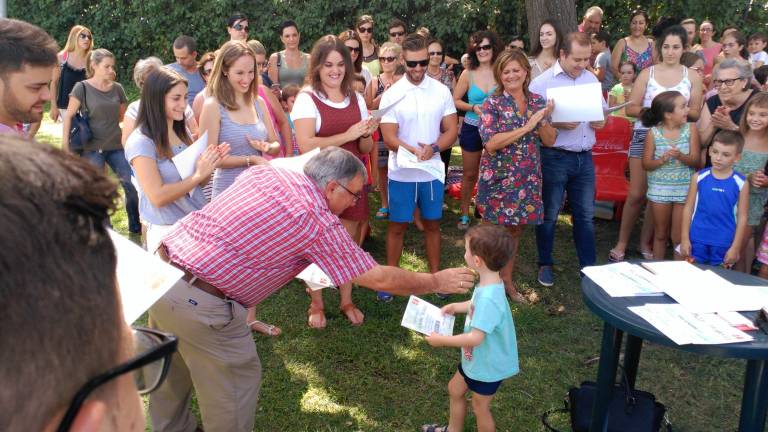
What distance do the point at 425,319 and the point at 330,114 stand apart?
1987 millimetres

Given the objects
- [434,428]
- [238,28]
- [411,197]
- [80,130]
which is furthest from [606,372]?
[238,28]

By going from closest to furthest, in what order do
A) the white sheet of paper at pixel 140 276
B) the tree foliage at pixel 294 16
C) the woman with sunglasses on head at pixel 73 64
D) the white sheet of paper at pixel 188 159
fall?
the white sheet of paper at pixel 140 276 < the white sheet of paper at pixel 188 159 < the woman with sunglasses on head at pixel 73 64 < the tree foliage at pixel 294 16

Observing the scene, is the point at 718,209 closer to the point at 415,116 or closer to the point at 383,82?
the point at 415,116

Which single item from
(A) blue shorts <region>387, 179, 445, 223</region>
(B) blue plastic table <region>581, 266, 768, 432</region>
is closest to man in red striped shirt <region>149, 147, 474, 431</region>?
(B) blue plastic table <region>581, 266, 768, 432</region>

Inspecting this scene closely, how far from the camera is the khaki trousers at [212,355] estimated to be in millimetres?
2586

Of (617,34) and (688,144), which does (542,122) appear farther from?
(617,34)

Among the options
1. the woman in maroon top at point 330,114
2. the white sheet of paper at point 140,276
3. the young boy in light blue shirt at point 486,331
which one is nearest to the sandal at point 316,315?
the woman in maroon top at point 330,114

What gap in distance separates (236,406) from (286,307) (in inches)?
77.2

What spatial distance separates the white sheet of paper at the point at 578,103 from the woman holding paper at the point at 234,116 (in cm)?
214

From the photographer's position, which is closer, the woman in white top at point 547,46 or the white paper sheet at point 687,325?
the white paper sheet at point 687,325

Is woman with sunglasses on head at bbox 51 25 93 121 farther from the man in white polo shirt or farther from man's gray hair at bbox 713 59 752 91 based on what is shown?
man's gray hair at bbox 713 59 752 91

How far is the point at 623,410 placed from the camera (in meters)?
3.05

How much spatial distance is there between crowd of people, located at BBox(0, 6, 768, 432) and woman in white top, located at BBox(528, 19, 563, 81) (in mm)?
18

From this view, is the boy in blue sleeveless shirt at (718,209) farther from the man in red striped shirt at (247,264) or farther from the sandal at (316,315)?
the sandal at (316,315)
